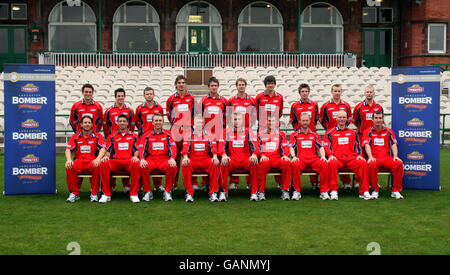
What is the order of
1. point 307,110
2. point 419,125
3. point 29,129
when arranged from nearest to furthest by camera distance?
point 29,129 < point 419,125 < point 307,110

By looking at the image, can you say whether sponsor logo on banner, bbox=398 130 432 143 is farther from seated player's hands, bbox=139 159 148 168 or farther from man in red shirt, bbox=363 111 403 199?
seated player's hands, bbox=139 159 148 168

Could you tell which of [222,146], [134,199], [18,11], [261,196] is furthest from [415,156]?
[18,11]

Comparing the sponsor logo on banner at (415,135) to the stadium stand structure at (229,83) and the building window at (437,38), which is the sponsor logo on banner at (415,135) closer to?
the stadium stand structure at (229,83)

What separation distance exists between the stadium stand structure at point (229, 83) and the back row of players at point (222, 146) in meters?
7.07

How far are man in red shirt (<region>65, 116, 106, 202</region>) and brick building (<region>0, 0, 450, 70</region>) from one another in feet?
66.6

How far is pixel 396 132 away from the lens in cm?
938

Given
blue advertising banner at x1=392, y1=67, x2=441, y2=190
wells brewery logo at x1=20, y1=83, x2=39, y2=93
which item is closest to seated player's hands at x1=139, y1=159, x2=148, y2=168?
wells brewery logo at x1=20, y1=83, x2=39, y2=93

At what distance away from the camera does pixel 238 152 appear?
869 centimetres

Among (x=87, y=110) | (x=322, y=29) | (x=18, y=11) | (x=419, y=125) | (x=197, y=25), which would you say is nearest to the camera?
(x=87, y=110)

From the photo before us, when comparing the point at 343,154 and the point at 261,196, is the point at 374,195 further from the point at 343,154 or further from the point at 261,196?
the point at 261,196

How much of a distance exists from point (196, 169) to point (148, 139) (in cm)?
93

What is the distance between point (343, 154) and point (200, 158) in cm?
239

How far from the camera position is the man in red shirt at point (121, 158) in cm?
819
